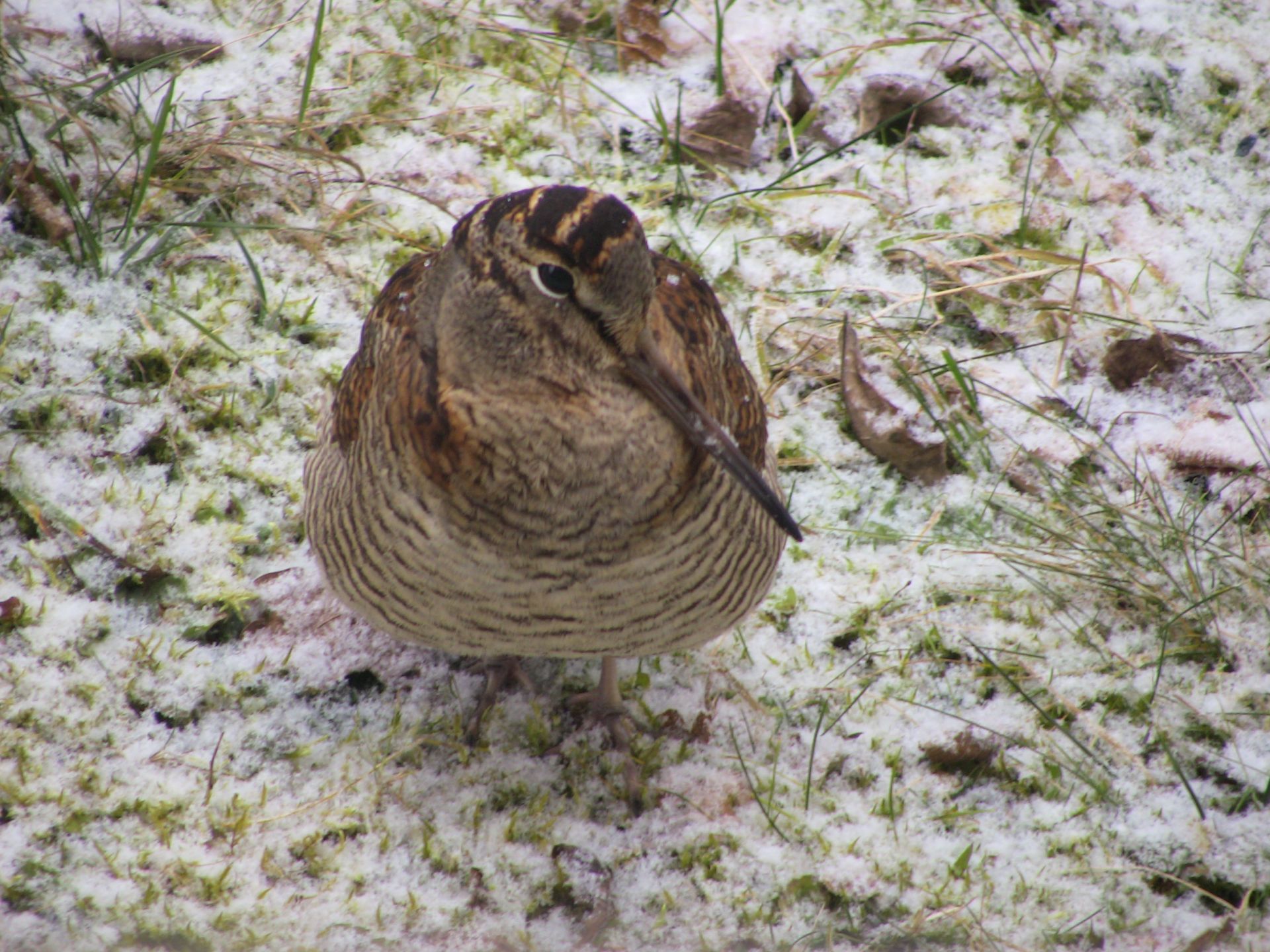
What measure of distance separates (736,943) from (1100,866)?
90 centimetres

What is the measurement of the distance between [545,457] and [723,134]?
7.83 feet

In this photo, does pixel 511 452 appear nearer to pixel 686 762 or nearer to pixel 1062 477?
pixel 686 762

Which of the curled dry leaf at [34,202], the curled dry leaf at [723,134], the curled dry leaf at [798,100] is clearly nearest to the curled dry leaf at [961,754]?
the curled dry leaf at [723,134]

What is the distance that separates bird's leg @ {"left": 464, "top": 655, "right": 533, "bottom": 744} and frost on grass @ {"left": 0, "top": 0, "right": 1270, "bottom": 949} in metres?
0.05

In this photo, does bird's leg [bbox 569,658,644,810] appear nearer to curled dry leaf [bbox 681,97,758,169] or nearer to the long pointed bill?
the long pointed bill

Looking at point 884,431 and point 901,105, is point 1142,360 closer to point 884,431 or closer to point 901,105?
point 884,431

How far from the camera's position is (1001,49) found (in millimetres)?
4336

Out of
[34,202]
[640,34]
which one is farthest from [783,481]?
[34,202]

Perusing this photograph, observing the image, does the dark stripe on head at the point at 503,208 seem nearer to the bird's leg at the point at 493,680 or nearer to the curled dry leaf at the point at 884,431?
the bird's leg at the point at 493,680

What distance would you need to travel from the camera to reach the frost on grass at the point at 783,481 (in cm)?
266

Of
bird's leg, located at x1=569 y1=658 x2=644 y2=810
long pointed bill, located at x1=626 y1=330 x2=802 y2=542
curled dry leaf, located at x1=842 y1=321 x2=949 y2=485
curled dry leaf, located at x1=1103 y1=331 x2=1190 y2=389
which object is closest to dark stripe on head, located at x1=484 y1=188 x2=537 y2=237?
long pointed bill, located at x1=626 y1=330 x2=802 y2=542

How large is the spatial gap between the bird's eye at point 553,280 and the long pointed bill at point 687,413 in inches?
8.0

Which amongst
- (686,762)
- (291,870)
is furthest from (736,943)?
(291,870)

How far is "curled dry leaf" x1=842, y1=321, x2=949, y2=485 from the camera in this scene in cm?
342
